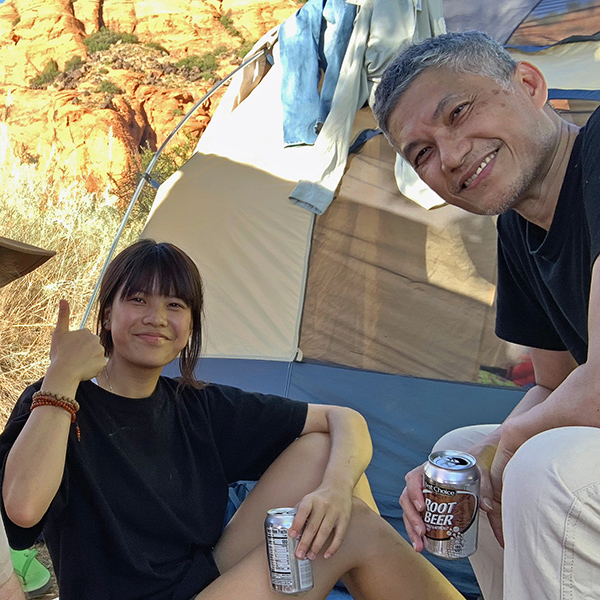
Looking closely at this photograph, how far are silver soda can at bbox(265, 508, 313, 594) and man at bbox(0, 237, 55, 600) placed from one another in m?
0.49

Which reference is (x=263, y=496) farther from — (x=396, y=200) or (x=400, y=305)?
(x=396, y=200)

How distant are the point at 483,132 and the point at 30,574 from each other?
196 cm

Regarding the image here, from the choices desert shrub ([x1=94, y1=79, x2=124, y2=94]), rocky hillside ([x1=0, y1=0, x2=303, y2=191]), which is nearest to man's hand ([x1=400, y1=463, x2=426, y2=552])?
rocky hillside ([x1=0, y1=0, x2=303, y2=191])

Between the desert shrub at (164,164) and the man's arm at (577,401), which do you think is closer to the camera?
the man's arm at (577,401)

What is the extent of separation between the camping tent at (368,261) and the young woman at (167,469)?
99 centimetres

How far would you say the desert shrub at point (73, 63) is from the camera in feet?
53.8

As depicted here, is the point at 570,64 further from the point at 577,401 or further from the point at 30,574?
the point at 30,574

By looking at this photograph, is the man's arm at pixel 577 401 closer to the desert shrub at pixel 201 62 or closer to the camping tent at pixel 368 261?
the camping tent at pixel 368 261

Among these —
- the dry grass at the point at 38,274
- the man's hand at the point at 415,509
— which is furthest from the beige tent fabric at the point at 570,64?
the dry grass at the point at 38,274

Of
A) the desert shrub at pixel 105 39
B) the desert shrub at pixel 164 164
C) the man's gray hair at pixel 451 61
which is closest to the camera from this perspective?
the man's gray hair at pixel 451 61

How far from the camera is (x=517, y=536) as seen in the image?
1.07 m

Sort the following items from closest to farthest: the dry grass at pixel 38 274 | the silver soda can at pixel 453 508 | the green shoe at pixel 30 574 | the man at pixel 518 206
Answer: the man at pixel 518 206
the silver soda can at pixel 453 508
the green shoe at pixel 30 574
the dry grass at pixel 38 274

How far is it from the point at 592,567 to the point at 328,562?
594mm

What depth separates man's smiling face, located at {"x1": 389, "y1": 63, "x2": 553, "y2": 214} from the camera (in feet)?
4.36
